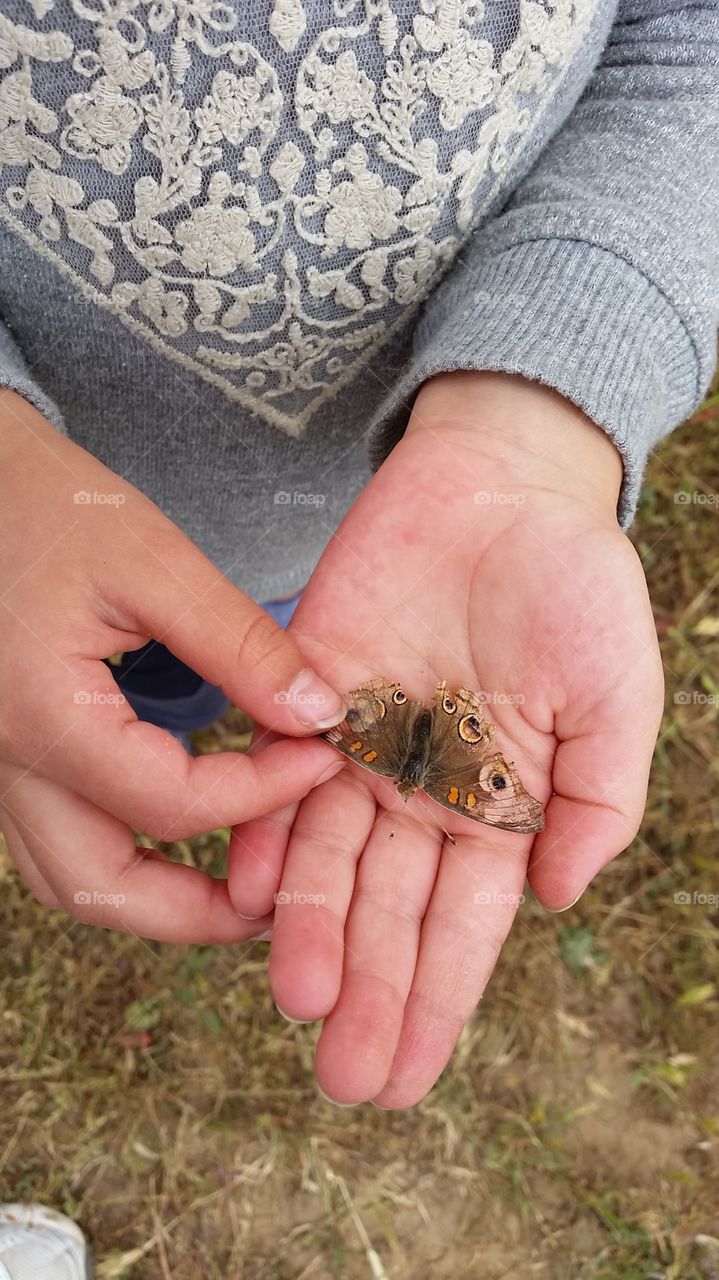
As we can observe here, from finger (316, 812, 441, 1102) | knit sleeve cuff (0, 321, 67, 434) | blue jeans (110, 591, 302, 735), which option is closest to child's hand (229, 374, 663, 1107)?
finger (316, 812, 441, 1102)

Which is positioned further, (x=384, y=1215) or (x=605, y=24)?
(x=384, y=1215)

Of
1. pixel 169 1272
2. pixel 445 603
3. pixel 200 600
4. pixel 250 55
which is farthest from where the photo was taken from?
pixel 169 1272

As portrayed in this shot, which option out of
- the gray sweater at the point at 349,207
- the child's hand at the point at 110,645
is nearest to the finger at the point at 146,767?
the child's hand at the point at 110,645

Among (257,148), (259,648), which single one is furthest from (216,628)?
(257,148)

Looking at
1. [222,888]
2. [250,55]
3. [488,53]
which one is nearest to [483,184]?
[488,53]

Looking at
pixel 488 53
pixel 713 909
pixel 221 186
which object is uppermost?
pixel 488 53

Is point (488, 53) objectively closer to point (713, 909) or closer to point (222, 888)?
point (222, 888)
